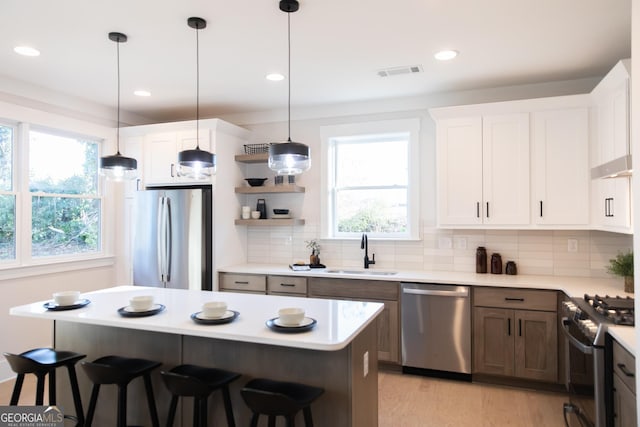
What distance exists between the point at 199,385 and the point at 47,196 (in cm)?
313

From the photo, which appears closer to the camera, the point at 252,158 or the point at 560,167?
the point at 560,167

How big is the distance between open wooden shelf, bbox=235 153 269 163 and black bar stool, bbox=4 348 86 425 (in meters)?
2.69

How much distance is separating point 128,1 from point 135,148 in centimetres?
256

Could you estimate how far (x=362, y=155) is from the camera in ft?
15.2

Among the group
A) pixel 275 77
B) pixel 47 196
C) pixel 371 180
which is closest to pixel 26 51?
pixel 47 196

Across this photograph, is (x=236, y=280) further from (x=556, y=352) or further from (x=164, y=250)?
(x=556, y=352)

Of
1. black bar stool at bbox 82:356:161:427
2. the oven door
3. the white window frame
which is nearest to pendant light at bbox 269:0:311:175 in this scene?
black bar stool at bbox 82:356:161:427

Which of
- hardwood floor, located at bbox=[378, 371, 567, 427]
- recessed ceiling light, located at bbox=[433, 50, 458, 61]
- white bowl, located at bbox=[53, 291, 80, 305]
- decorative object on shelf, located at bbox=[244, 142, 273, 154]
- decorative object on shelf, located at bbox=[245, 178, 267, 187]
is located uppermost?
recessed ceiling light, located at bbox=[433, 50, 458, 61]

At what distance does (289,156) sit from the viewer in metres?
2.43

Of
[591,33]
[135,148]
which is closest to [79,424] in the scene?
[135,148]

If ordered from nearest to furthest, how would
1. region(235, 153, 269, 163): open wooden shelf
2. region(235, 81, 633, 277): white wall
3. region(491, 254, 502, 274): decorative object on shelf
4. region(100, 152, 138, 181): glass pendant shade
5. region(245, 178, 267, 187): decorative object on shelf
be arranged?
1. region(100, 152, 138, 181): glass pendant shade
2. region(235, 81, 633, 277): white wall
3. region(491, 254, 502, 274): decorative object on shelf
4. region(235, 153, 269, 163): open wooden shelf
5. region(245, 178, 267, 187): decorative object on shelf

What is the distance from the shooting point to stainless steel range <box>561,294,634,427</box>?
7.22ft

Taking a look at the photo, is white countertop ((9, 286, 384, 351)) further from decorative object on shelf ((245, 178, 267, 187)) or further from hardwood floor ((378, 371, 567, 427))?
decorative object on shelf ((245, 178, 267, 187))

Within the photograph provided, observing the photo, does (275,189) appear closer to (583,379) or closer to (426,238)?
(426,238)
